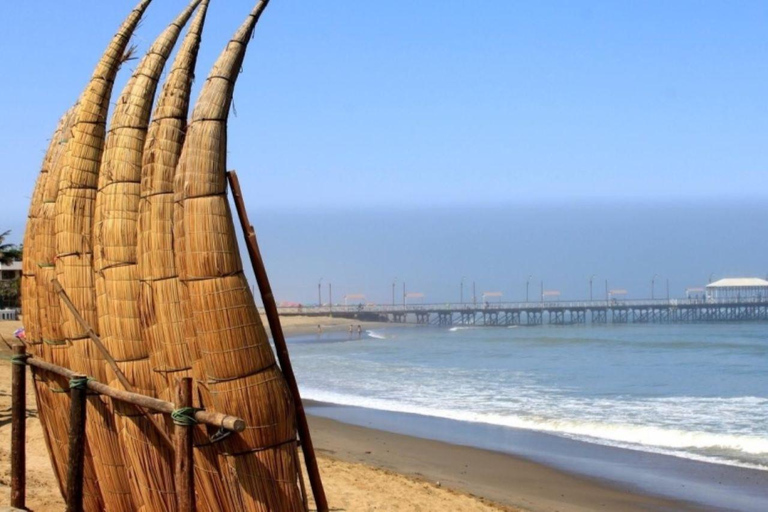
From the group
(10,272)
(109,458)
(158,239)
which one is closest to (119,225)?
(158,239)

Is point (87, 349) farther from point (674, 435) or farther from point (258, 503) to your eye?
point (674, 435)

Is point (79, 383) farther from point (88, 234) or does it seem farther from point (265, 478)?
point (265, 478)

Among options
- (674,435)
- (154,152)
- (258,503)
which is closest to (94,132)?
(154,152)

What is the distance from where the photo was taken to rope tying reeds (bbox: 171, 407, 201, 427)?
482cm

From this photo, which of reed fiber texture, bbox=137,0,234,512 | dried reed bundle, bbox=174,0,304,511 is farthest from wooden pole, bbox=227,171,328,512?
reed fiber texture, bbox=137,0,234,512

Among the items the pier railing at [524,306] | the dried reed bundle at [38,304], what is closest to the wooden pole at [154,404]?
the dried reed bundle at [38,304]

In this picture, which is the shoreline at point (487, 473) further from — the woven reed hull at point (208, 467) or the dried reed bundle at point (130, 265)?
the woven reed hull at point (208, 467)

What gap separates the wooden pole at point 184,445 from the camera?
4832 millimetres

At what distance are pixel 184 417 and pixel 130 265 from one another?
1.38 meters

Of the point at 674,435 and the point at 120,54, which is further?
the point at 674,435

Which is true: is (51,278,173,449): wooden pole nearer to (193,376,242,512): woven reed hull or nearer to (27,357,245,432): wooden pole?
(27,357,245,432): wooden pole

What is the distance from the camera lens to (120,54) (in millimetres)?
6797

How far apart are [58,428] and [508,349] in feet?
125

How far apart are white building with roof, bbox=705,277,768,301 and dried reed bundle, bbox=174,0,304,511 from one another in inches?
3691
